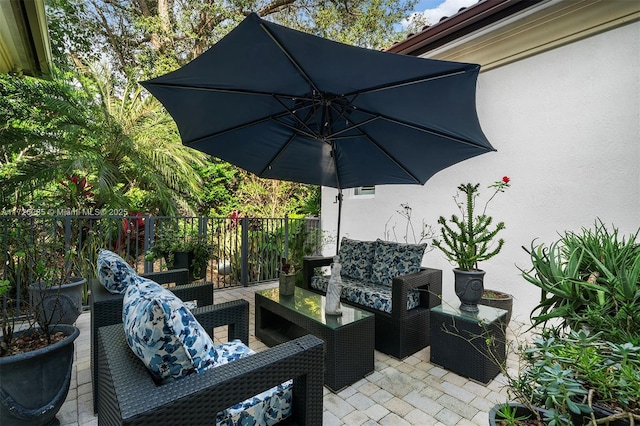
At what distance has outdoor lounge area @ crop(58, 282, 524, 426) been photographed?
2082 mm

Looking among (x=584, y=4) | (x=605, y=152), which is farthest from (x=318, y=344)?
(x=584, y=4)

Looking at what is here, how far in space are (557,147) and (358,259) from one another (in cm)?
268

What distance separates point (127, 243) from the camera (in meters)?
4.61

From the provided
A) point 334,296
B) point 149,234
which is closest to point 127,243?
point 149,234

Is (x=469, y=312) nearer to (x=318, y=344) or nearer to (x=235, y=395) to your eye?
(x=318, y=344)

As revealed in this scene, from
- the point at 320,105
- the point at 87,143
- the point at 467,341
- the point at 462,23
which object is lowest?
the point at 467,341

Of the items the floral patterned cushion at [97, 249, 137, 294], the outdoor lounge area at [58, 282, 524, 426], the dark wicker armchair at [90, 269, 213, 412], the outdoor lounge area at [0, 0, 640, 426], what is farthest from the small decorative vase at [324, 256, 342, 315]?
the floral patterned cushion at [97, 249, 137, 294]

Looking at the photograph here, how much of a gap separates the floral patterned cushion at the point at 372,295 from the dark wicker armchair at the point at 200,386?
1.71m

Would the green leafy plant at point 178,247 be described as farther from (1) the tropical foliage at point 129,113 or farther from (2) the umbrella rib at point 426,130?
(2) the umbrella rib at point 426,130

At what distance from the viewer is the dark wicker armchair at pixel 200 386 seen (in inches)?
40.9

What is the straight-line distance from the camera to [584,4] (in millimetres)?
3115

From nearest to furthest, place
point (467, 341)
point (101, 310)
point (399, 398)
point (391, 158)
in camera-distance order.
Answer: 1. point (101, 310)
2. point (399, 398)
3. point (467, 341)
4. point (391, 158)

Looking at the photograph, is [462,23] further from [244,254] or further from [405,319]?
[244,254]

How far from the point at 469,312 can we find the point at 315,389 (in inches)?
71.3
